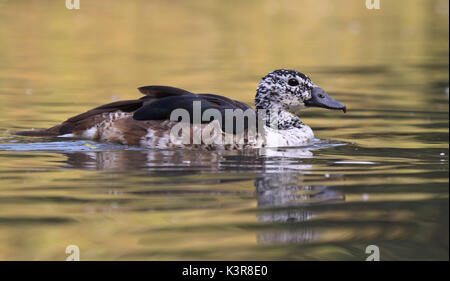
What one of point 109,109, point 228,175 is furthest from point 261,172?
point 109,109

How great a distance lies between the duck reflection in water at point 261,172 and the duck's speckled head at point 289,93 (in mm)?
786

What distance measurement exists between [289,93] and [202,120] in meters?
1.54

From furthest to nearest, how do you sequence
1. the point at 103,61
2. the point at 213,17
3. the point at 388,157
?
the point at 213,17 < the point at 103,61 < the point at 388,157

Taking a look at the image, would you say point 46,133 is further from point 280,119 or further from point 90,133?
point 280,119

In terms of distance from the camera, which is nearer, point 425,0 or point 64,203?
point 64,203

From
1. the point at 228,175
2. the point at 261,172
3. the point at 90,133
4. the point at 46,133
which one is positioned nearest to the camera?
the point at 228,175

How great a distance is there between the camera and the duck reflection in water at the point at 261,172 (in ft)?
23.9

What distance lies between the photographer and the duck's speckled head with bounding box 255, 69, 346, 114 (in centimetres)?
1157

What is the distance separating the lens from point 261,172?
941cm

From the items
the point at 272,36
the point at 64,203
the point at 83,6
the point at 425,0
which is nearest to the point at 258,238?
the point at 64,203

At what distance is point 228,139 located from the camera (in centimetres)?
1071

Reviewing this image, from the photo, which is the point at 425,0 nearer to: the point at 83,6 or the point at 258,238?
the point at 83,6

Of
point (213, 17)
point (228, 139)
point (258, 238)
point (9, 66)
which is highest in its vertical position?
point (213, 17)

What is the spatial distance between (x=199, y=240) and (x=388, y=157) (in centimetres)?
440
